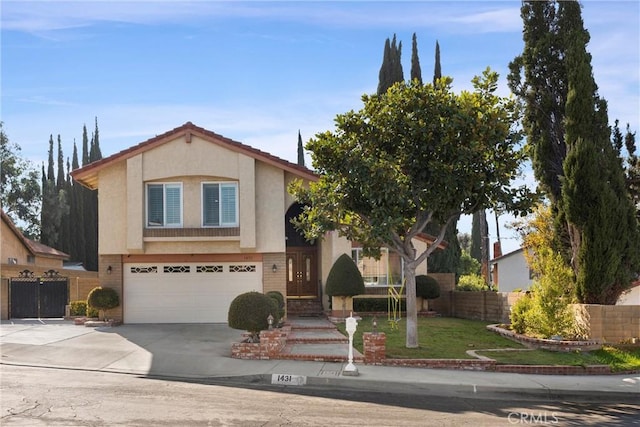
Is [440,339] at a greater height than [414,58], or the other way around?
[414,58]

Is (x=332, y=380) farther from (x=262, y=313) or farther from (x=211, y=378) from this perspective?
(x=262, y=313)

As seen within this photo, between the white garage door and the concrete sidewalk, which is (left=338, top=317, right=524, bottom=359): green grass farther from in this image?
the white garage door

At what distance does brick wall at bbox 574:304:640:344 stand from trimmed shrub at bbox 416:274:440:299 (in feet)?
32.5

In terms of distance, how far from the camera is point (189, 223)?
78.6ft

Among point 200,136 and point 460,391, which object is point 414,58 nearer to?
point 200,136

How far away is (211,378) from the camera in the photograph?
45.8 feet

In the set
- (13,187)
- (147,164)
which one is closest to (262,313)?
(147,164)

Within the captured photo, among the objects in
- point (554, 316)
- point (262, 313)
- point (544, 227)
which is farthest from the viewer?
point (544, 227)

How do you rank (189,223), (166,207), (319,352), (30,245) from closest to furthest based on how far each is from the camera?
(319,352) < (189,223) < (166,207) < (30,245)

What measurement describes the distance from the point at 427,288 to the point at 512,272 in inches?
802

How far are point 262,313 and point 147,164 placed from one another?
32.2 feet

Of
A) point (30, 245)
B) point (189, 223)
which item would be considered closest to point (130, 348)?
point (189, 223)

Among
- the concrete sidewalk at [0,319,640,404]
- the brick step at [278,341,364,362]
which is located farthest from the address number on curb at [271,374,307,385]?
the brick step at [278,341,364,362]

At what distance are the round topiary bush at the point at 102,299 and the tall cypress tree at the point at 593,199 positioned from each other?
1523cm
